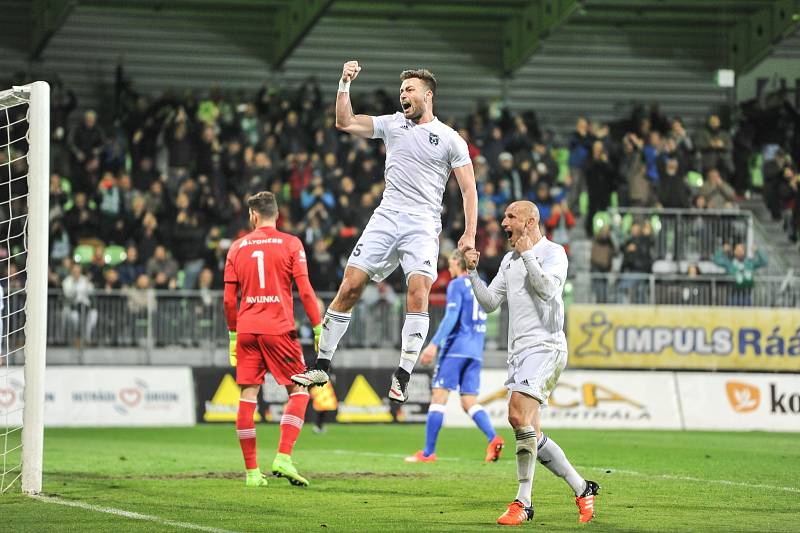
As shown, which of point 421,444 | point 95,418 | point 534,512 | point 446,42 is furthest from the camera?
point 446,42

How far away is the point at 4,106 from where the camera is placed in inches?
445

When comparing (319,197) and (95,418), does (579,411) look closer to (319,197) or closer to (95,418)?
(319,197)

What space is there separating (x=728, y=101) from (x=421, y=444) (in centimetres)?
1791

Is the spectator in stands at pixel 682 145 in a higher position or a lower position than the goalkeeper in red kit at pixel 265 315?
higher

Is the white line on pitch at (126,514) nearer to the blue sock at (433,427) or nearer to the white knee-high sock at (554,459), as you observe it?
the white knee-high sock at (554,459)

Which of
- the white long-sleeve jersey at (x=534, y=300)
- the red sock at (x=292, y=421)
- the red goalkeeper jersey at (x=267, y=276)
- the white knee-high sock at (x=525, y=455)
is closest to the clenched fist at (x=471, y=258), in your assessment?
the white long-sleeve jersey at (x=534, y=300)

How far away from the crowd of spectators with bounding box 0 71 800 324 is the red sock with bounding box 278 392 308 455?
40.8 ft

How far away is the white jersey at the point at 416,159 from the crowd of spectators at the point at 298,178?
14178mm

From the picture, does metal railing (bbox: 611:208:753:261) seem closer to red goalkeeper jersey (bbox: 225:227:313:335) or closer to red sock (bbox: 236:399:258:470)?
red goalkeeper jersey (bbox: 225:227:313:335)

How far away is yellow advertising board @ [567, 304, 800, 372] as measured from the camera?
25203 mm

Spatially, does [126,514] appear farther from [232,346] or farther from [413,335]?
[232,346]

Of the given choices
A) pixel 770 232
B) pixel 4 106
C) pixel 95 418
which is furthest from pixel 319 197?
→ pixel 4 106

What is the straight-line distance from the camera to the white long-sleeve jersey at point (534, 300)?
962 centimetres

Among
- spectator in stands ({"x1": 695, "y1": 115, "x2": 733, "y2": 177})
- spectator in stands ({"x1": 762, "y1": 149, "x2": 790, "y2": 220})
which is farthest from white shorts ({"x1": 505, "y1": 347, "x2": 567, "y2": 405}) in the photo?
spectator in stands ({"x1": 762, "y1": 149, "x2": 790, "y2": 220})
